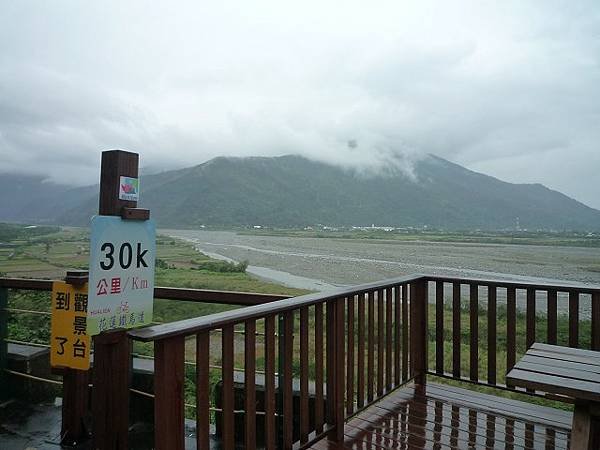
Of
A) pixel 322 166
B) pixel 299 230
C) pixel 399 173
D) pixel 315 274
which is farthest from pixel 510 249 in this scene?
pixel 322 166

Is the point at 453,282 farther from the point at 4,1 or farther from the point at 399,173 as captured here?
the point at 399,173

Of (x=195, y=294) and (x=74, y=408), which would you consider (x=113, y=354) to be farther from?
(x=74, y=408)

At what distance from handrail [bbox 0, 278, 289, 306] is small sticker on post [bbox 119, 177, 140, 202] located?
950mm

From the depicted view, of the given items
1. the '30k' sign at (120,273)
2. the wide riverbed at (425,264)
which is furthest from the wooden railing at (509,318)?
the wide riverbed at (425,264)

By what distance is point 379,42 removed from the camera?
961 inches

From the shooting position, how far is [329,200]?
96688 millimetres

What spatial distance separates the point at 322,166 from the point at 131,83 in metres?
77.8

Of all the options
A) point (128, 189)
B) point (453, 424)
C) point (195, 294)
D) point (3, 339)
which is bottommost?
point (453, 424)

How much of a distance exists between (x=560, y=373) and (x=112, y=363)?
1.96 m

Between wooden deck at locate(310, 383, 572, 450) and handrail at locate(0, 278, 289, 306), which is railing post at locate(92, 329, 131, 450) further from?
wooden deck at locate(310, 383, 572, 450)

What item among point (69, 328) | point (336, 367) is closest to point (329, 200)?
point (336, 367)

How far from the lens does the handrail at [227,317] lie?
4.31ft

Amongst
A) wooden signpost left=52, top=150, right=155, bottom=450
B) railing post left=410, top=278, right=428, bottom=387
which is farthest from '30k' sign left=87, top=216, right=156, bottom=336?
railing post left=410, top=278, right=428, bottom=387

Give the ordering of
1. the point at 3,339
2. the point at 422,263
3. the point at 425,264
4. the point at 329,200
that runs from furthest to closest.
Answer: the point at 329,200 → the point at 422,263 → the point at 425,264 → the point at 3,339
